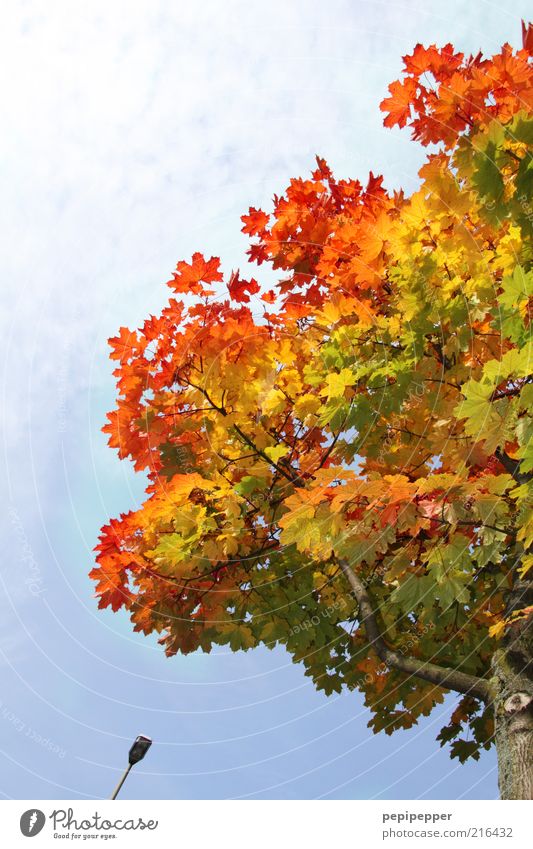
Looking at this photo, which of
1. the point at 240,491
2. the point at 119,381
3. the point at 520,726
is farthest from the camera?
the point at 119,381

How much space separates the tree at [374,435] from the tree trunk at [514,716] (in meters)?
0.02

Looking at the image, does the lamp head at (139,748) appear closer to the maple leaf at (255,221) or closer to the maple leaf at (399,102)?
the maple leaf at (255,221)

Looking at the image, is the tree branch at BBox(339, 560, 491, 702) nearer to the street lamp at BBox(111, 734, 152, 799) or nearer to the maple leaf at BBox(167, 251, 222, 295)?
the maple leaf at BBox(167, 251, 222, 295)

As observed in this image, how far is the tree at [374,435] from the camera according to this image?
638cm

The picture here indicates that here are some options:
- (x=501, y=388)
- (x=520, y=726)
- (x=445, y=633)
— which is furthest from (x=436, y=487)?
(x=445, y=633)

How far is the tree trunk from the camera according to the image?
6.47 metres

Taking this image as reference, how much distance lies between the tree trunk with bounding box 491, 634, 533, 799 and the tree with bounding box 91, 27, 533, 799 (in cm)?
2

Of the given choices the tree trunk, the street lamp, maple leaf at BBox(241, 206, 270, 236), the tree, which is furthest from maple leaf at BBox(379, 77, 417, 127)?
the street lamp

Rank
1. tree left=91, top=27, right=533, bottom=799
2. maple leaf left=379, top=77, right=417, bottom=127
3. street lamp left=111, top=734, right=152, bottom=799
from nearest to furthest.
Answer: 1. tree left=91, top=27, right=533, bottom=799
2. maple leaf left=379, top=77, right=417, bottom=127
3. street lamp left=111, top=734, right=152, bottom=799

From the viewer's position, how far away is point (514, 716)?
6.78m

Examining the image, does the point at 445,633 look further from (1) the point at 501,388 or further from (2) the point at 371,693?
(1) the point at 501,388

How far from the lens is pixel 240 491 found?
796cm

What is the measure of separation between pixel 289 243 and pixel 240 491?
3.88m

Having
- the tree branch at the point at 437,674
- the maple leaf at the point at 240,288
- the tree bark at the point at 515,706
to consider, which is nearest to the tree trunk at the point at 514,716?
the tree bark at the point at 515,706
